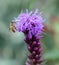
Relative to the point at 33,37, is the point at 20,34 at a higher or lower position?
higher

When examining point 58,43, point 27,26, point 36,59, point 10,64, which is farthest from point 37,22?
point 10,64

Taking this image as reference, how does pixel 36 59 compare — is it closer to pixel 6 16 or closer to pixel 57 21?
pixel 57 21

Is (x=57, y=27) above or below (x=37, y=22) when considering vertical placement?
above

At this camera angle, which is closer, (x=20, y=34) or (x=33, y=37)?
(x=33, y=37)

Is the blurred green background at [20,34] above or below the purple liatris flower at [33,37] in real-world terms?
above

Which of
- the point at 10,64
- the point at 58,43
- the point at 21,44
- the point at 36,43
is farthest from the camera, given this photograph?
the point at 21,44

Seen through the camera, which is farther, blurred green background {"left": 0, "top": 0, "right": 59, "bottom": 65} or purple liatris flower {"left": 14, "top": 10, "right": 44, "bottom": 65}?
blurred green background {"left": 0, "top": 0, "right": 59, "bottom": 65}

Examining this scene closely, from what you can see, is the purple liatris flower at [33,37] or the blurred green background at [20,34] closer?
the purple liatris flower at [33,37]

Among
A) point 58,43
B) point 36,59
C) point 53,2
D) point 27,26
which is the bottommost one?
point 36,59
